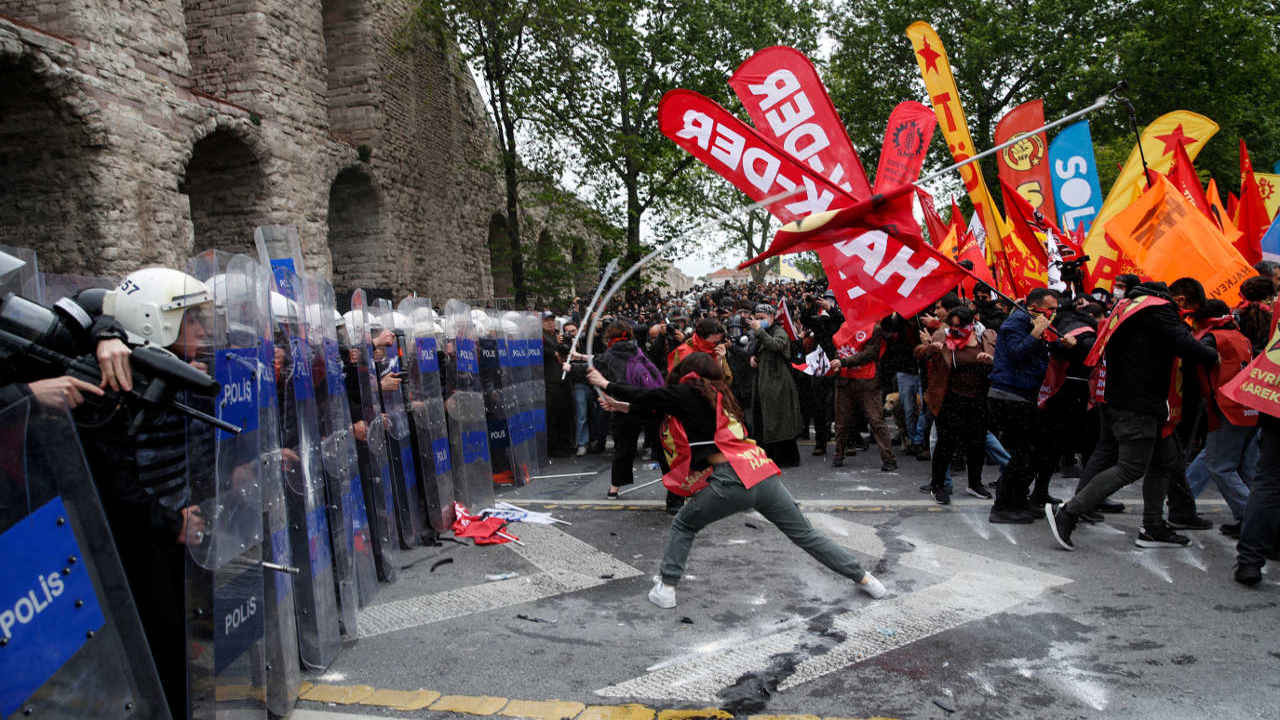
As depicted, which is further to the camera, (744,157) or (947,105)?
(947,105)

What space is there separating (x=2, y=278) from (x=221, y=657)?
1511mm

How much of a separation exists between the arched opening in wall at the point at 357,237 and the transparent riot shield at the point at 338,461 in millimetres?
13340

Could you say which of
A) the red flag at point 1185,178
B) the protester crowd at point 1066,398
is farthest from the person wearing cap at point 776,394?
the red flag at point 1185,178

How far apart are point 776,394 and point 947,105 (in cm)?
344

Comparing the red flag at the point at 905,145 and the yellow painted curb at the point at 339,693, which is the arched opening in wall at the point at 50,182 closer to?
the yellow painted curb at the point at 339,693

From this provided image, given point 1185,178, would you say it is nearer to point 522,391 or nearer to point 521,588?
point 522,391

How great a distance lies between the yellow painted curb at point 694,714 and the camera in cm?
334

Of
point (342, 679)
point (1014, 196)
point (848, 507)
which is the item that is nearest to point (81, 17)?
point (342, 679)

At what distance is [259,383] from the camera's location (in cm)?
330

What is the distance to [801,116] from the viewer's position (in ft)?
16.2

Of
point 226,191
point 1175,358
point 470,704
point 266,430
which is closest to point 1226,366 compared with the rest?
point 1175,358

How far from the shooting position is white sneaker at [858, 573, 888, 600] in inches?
185

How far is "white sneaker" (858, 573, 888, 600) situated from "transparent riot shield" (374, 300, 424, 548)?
3374 millimetres

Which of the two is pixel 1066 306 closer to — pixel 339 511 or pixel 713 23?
pixel 339 511
